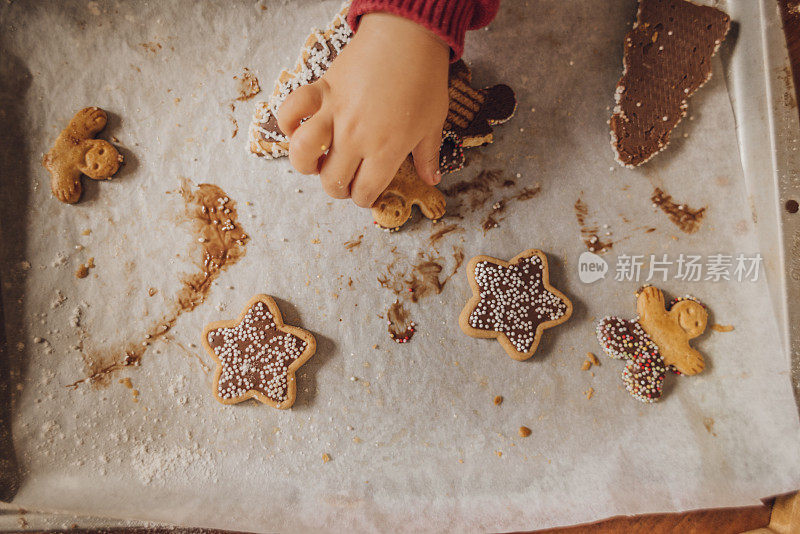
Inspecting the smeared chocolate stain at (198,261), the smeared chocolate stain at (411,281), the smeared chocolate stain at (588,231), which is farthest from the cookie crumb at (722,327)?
the smeared chocolate stain at (198,261)

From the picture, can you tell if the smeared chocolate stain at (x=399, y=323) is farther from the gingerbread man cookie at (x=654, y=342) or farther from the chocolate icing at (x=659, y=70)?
the chocolate icing at (x=659, y=70)

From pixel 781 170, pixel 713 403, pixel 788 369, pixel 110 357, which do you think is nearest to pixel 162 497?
pixel 110 357

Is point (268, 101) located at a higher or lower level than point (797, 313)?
higher

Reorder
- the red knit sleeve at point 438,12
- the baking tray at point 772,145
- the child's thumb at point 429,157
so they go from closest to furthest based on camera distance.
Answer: the red knit sleeve at point 438,12 < the child's thumb at point 429,157 < the baking tray at point 772,145

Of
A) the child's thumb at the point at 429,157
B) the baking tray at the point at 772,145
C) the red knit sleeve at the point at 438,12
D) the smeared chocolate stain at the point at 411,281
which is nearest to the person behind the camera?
the red knit sleeve at the point at 438,12

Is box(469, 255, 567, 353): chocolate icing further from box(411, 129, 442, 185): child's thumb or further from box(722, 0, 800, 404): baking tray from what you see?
box(722, 0, 800, 404): baking tray

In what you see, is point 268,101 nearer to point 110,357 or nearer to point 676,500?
point 110,357

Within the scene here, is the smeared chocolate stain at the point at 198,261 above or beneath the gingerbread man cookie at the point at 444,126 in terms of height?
beneath
